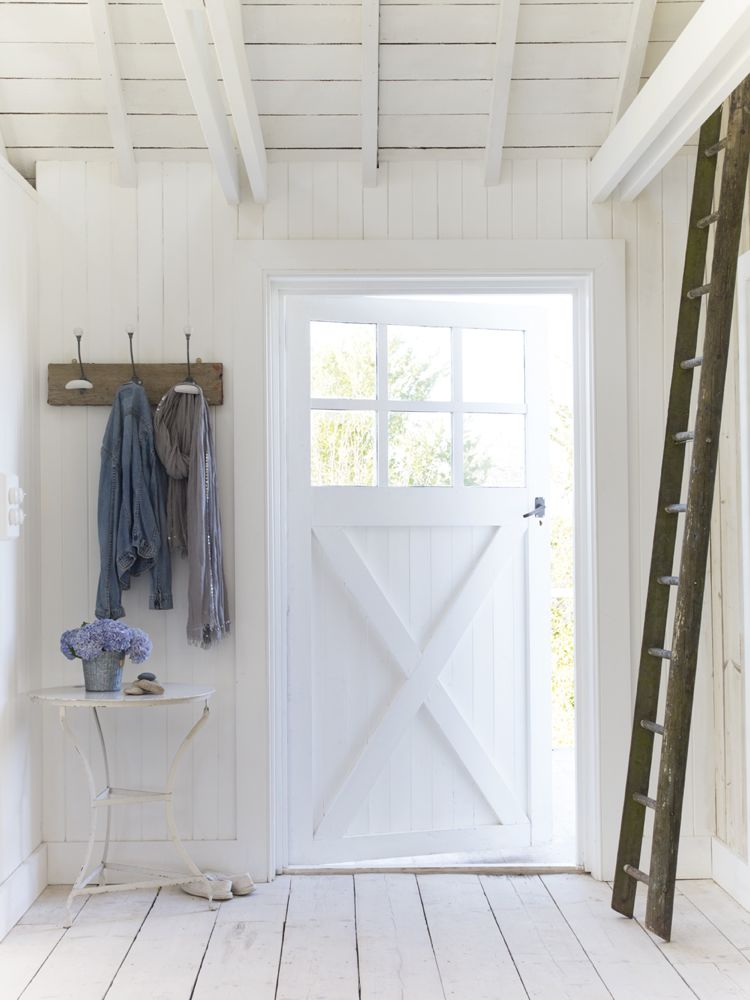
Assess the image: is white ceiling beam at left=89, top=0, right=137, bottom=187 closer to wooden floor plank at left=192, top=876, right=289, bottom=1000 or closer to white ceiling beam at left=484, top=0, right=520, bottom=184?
white ceiling beam at left=484, top=0, right=520, bottom=184

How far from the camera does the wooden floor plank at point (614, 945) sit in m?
2.66

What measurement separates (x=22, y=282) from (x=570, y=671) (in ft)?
14.3

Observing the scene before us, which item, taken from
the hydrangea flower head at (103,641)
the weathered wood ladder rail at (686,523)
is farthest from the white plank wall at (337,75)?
the hydrangea flower head at (103,641)

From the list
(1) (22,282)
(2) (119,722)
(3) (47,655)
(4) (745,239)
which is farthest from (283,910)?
(4) (745,239)

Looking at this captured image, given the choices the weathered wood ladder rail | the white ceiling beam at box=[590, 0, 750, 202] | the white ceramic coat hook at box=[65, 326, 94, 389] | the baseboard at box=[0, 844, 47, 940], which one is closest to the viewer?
the white ceiling beam at box=[590, 0, 750, 202]

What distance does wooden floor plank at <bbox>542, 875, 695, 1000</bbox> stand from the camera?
2.66 metres

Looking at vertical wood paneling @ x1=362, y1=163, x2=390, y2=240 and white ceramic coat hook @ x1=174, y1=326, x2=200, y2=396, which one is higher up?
vertical wood paneling @ x1=362, y1=163, x2=390, y2=240

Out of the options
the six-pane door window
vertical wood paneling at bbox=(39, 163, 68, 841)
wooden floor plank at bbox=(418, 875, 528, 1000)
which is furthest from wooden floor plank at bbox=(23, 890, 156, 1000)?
the six-pane door window

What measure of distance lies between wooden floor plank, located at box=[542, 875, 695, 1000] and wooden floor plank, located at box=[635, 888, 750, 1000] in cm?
3

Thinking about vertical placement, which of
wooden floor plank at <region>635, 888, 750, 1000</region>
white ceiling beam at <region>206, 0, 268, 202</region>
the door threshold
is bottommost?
the door threshold

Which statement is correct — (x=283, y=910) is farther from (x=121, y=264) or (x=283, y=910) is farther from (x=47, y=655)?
(x=121, y=264)

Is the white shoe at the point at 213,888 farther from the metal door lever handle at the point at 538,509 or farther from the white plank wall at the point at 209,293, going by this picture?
the metal door lever handle at the point at 538,509

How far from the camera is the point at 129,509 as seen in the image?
11.4ft

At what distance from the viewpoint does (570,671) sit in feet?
21.7
